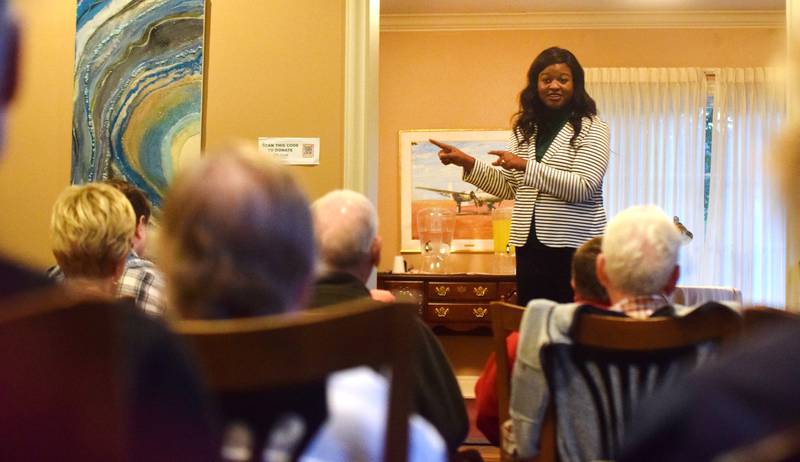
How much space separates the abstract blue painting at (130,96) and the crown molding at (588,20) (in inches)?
118

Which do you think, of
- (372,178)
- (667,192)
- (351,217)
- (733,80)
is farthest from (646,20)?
(351,217)

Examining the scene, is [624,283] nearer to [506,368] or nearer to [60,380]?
[506,368]

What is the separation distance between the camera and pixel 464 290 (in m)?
5.57

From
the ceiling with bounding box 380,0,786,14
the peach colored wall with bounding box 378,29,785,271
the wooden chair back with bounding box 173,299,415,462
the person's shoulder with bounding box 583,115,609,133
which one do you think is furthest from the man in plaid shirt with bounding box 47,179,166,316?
the ceiling with bounding box 380,0,786,14

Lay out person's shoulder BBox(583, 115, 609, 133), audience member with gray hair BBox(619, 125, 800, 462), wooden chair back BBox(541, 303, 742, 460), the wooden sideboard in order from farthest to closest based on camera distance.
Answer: the wooden sideboard
person's shoulder BBox(583, 115, 609, 133)
wooden chair back BBox(541, 303, 742, 460)
audience member with gray hair BBox(619, 125, 800, 462)

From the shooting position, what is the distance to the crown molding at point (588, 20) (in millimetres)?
6363

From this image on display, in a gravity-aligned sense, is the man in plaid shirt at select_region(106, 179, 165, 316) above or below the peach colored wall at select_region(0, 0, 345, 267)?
below

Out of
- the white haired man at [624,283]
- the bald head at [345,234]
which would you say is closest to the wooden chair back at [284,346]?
the white haired man at [624,283]

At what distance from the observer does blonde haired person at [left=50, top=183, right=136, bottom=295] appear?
2100 mm

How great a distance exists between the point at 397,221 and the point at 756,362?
5856 mm

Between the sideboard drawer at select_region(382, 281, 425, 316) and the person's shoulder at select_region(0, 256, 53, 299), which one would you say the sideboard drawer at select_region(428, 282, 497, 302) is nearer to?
the sideboard drawer at select_region(382, 281, 425, 316)

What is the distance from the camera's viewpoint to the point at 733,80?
6312 millimetres

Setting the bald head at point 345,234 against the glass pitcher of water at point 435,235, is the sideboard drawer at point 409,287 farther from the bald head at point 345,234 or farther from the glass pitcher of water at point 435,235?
the bald head at point 345,234

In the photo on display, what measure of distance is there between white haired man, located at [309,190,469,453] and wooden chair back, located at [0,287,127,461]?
0.90 metres
